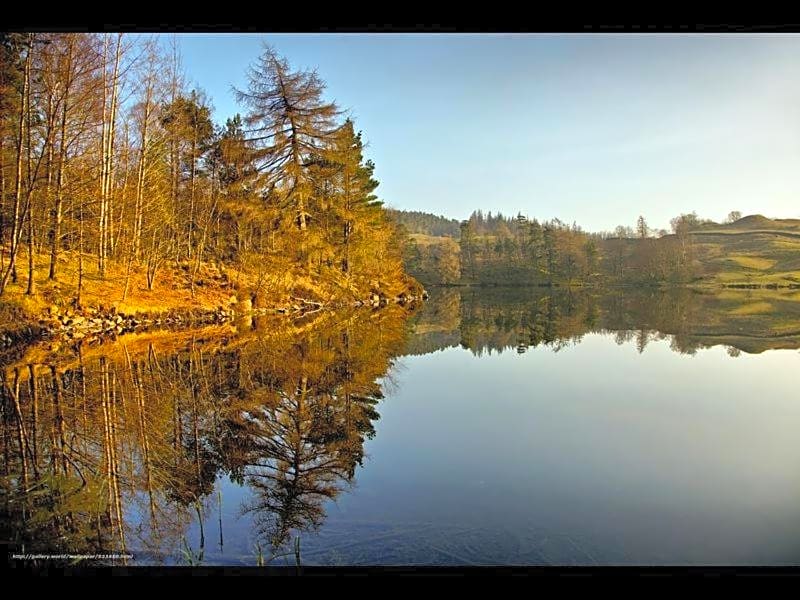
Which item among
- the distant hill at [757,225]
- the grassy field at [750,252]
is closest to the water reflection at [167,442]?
the grassy field at [750,252]

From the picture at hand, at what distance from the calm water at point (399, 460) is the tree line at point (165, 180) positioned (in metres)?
6.76

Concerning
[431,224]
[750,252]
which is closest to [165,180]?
[750,252]

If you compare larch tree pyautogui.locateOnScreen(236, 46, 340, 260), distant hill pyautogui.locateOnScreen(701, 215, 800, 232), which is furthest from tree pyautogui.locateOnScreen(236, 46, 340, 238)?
distant hill pyautogui.locateOnScreen(701, 215, 800, 232)

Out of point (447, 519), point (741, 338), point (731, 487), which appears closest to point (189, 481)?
point (447, 519)

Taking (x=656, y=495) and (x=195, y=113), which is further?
(x=195, y=113)

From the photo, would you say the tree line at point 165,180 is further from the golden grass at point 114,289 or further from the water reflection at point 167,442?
the water reflection at point 167,442

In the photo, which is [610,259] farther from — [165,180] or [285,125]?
[165,180]

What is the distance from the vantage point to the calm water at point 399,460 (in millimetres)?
3584

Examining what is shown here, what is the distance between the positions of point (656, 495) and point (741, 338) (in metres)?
13.3

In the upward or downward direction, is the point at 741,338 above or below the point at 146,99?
below

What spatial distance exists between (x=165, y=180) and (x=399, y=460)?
19.4 m

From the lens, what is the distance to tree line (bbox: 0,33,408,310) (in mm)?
13359

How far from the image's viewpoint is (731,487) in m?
4.63
